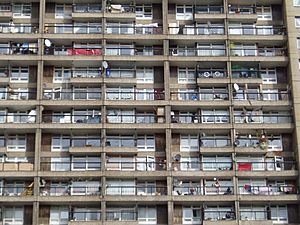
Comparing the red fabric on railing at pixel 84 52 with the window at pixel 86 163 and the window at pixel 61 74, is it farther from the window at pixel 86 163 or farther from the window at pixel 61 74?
the window at pixel 86 163

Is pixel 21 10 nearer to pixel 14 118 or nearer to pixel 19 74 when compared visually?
pixel 19 74

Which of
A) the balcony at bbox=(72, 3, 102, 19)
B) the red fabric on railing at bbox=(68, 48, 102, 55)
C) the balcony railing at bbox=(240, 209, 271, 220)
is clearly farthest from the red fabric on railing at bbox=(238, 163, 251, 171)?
the balcony at bbox=(72, 3, 102, 19)

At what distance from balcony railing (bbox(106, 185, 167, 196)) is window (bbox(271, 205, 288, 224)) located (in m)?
8.98

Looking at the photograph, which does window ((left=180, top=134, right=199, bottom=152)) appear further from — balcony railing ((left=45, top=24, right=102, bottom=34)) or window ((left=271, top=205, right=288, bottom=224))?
balcony railing ((left=45, top=24, right=102, bottom=34))

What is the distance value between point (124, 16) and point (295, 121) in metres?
17.1

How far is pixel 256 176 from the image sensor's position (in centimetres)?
6181

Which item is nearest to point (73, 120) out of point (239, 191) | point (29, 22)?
point (29, 22)

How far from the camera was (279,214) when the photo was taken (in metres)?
62.0

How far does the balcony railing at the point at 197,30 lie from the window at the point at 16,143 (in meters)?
15.9

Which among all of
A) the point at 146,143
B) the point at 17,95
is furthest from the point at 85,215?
the point at 17,95

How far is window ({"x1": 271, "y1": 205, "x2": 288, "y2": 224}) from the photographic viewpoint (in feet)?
203

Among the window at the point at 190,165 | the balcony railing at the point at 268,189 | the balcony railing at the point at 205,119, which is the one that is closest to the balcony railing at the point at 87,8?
the balcony railing at the point at 205,119

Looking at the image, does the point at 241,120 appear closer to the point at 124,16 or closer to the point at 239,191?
the point at 239,191

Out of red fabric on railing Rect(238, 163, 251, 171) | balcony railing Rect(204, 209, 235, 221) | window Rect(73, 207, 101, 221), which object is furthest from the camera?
red fabric on railing Rect(238, 163, 251, 171)
